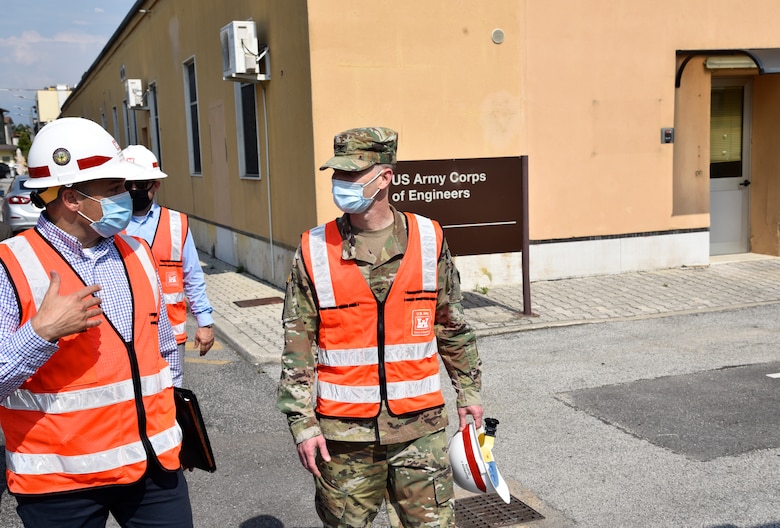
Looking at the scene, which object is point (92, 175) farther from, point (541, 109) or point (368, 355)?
point (541, 109)

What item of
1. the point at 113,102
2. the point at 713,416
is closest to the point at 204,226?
the point at 713,416

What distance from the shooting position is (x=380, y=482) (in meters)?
3.16

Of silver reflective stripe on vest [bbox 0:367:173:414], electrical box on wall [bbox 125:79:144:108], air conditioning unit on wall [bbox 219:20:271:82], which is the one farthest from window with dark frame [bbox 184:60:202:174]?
silver reflective stripe on vest [bbox 0:367:173:414]

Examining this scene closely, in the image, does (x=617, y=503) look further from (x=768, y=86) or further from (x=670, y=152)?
(x=768, y=86)

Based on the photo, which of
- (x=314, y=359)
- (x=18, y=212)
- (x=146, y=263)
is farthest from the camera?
A: (x=18, y=212)

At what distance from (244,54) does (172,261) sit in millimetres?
7096

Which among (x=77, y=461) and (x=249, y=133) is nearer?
(x=77, y=461)

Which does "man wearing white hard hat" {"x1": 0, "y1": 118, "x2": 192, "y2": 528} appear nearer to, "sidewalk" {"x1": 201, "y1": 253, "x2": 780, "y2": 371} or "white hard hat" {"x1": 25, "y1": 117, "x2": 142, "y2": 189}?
"white hard hat" {"x1": 25, "y1": 117, "x2": 142, "y2": 189}

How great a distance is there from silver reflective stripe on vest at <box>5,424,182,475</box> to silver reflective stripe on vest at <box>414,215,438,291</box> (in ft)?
3.95

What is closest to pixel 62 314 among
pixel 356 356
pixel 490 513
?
pixel 356 356

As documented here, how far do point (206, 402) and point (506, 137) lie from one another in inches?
228

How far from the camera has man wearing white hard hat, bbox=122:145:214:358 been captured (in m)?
4.95

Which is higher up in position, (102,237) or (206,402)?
(102,237)

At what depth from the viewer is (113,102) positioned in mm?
30578
